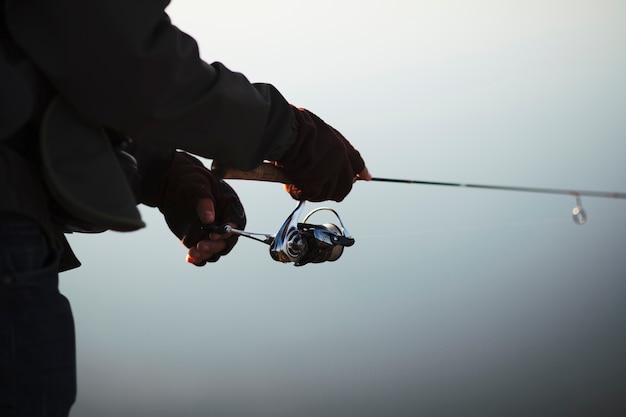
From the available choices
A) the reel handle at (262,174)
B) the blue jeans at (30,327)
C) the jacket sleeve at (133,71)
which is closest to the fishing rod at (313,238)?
the reel handle at (262,174)

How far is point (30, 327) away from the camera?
0.72 m

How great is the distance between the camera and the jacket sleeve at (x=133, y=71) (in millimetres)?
739

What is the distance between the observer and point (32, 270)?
0.73 metres

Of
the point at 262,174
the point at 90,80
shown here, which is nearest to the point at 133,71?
Result: the point at 90,80

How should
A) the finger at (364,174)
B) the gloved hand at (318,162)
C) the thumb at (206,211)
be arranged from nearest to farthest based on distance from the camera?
the gloved hand at (318,162) < the finger at (364,174) < the thumb at (206,211)

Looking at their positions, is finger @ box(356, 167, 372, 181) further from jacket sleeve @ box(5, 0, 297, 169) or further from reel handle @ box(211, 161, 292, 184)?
jacket sleeve @ box(5, 0, 297, 169)

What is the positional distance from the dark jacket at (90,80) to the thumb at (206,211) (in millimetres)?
413

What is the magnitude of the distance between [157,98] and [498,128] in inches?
59.2

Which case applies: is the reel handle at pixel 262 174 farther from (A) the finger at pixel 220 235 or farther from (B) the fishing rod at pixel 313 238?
(A) the finger at pixel 220 235

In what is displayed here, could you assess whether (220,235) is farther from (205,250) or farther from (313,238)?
(313,238)

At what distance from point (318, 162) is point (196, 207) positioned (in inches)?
13.3

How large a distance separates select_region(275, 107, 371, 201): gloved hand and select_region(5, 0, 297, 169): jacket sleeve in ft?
0.40

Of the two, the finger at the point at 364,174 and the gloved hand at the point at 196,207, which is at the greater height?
the finger at the point at 364,174

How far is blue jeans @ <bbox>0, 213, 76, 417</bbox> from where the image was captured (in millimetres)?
A: 713
